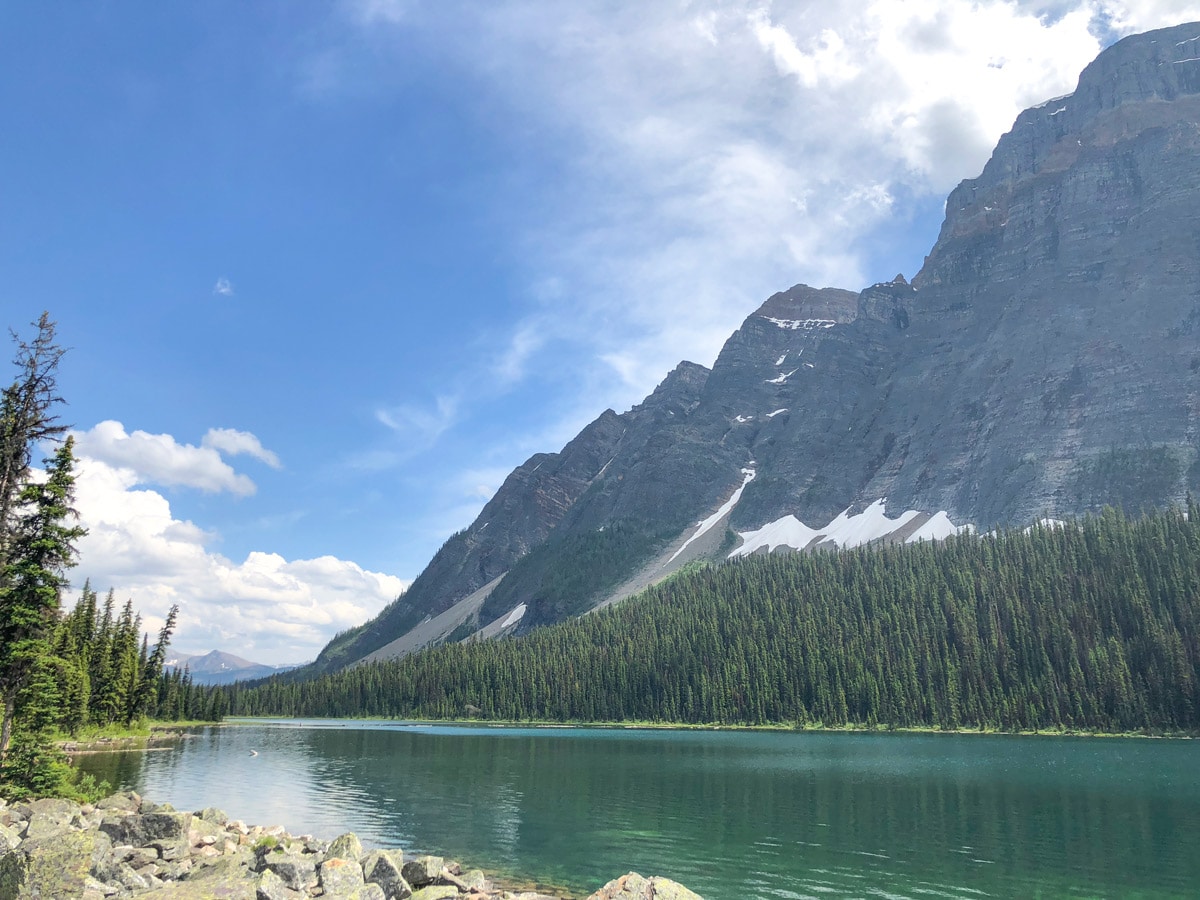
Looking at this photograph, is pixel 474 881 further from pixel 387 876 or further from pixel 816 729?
pixel 816 729

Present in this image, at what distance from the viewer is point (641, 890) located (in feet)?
64.0

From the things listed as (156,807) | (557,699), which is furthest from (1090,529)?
(156,807)

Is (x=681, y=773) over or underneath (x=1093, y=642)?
Result: underneath

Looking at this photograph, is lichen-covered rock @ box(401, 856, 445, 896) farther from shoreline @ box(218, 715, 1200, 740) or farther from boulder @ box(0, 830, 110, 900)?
shoreline @ box(218, 715, 1200, 740)

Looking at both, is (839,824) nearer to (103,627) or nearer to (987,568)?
(103,627)

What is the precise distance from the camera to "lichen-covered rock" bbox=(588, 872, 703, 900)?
1931 centimetres

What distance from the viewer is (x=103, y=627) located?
353 feet

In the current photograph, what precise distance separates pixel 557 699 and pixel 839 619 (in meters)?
71.7

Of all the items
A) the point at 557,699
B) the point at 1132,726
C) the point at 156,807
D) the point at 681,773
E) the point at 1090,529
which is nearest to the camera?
the point at 156,807

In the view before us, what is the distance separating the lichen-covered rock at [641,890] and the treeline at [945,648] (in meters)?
132

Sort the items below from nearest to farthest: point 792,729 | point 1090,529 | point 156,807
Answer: point 156,807
point 792,729
point 1090,529

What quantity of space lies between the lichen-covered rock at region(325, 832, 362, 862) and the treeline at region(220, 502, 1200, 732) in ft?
431

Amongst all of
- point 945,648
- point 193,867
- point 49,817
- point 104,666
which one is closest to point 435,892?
point 193,867

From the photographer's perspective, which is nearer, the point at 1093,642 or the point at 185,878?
the point at 185,878
